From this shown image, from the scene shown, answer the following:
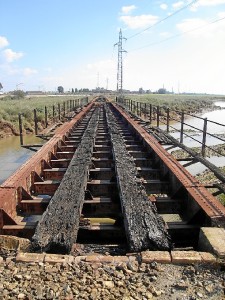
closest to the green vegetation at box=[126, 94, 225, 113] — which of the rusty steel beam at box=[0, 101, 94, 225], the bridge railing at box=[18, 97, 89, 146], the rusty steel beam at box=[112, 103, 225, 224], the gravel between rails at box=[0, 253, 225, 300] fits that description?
the bridge railing at box=[18, 97, 89, 146]

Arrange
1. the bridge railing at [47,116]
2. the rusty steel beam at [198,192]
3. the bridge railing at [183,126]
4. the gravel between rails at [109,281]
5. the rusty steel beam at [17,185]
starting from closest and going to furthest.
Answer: the gravel between rails at [109,281] → the rusty steel beam at [198,192] → the rusty steel beam at [17,185] → the bridge railing at [183,126] → the bridge railing at [47,116]

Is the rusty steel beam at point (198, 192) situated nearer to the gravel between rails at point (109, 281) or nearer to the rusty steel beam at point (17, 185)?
the gravel between rails at point (109, 281)

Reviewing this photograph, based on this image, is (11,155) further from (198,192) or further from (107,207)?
(198,192)

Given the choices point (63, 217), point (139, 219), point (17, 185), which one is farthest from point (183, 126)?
point (63, 217)

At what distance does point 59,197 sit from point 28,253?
1526mm

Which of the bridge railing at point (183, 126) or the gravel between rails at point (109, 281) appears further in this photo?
the bridge railing at point (183, 126)

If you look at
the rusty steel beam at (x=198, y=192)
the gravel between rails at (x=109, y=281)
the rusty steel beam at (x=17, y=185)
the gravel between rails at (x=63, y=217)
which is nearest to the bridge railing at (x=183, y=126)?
the rusty steel beam at (x=198, y=192)

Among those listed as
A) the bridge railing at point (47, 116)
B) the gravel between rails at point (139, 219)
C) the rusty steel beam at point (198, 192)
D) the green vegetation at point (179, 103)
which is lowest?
the green vegetation at point (179, 103)

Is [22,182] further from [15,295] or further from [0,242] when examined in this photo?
[15,295]

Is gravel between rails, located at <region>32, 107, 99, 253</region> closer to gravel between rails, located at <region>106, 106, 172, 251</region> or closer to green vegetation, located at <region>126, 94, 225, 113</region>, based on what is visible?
gravel between rails, located at <region>106, 106, 172, 251</region>

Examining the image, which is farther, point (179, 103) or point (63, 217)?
point (179, 103)

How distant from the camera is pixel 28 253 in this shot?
3.28m

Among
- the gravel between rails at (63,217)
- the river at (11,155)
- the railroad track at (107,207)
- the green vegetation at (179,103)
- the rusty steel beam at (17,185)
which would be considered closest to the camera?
the gravel between rails at (63,217)

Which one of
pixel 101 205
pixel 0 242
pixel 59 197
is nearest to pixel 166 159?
pixel 101 205
